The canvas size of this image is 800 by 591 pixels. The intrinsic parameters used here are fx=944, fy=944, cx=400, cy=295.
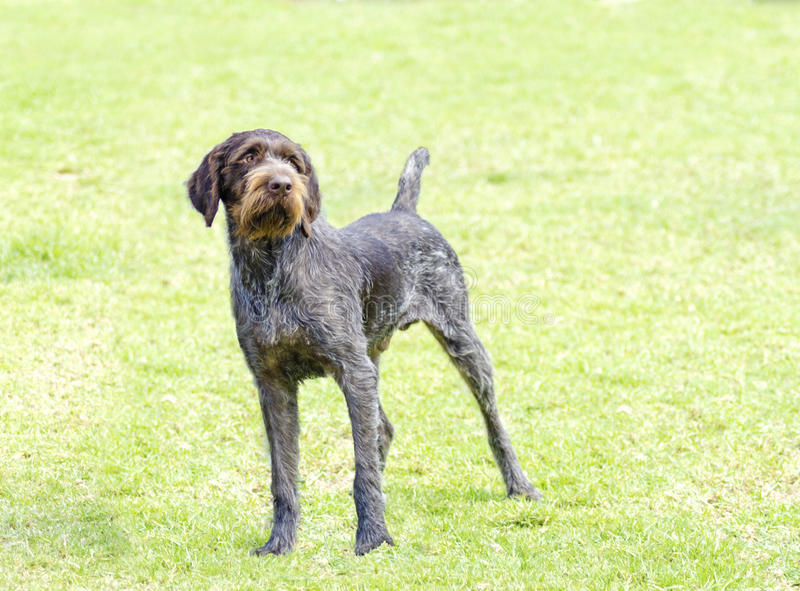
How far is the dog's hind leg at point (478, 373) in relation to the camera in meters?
6.88

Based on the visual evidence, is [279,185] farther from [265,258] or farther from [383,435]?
[383,435]

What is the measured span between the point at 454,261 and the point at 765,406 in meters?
3.32

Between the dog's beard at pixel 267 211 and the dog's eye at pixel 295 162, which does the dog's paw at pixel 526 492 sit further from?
the dog's eye at pixel 295 162

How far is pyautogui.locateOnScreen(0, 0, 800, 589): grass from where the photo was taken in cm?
604

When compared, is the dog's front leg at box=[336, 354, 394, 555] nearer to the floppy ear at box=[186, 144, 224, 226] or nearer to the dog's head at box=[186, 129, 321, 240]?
the dog's head at box=[186, 129, 321, 240]

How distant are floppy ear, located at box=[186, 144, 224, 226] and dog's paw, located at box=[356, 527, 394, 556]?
2.12 metres

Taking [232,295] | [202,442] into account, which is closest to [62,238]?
[202,442]

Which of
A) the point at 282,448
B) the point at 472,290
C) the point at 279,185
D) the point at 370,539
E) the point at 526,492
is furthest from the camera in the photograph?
the point at 472,290

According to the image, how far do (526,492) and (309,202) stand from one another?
105 inches

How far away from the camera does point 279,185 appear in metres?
5.33

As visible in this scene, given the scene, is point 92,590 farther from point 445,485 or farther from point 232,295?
point 445,485

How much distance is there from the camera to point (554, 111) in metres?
18.0

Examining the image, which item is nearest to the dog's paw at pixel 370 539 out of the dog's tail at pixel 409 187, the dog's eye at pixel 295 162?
the dog's eye at pixel 295 162

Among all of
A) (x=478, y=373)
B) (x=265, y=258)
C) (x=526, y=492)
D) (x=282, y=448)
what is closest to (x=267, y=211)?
(x=265, y=258)
